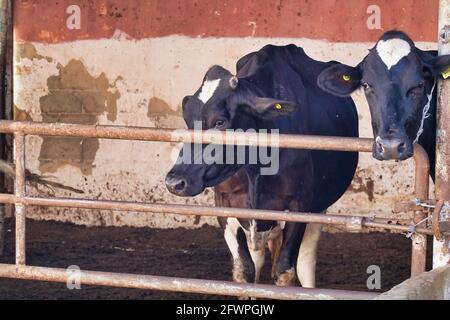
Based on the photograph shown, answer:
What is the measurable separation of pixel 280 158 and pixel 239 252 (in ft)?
2.11

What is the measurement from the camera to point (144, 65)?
27.7ft

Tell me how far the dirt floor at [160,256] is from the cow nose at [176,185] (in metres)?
1.61

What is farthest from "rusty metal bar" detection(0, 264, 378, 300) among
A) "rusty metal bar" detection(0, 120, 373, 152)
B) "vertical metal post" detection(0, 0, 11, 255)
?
"vertical metal post" detection(0, 0, 11, 255)

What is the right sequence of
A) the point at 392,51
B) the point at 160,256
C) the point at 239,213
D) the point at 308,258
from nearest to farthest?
1. the point at 239,213
2. the point at 392,51
3. the point at 308,258
4. the point at 160,256

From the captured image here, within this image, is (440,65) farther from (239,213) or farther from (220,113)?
(220,113)

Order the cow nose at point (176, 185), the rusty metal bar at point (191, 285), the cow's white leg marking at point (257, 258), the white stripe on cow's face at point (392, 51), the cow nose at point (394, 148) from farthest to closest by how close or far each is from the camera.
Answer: the cow's white leg marking at point (257, 258) < the cow nose at point (176, 185) < the white stripe on cow's face at point (392, 51) < the cow nose at point (394, 148) < the rusty metal bar at point (191, 285)

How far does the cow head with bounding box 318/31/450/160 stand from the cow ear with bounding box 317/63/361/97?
60mm

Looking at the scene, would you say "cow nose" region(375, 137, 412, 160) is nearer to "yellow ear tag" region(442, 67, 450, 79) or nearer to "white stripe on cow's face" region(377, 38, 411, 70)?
"yellow ear tag" region(442, 67, 450, 79)

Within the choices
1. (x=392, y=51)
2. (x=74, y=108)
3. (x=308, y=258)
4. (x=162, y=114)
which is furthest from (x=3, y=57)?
(x=392, y=51)

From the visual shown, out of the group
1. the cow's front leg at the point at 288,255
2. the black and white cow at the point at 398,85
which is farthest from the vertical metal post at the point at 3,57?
the black and white cow at the point at 398,85

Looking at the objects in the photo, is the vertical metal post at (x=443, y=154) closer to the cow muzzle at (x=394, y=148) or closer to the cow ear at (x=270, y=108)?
the cow muzzle at (x=394, y=148)

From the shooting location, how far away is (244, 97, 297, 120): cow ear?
5.13m

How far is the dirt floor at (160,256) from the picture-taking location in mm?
6391
